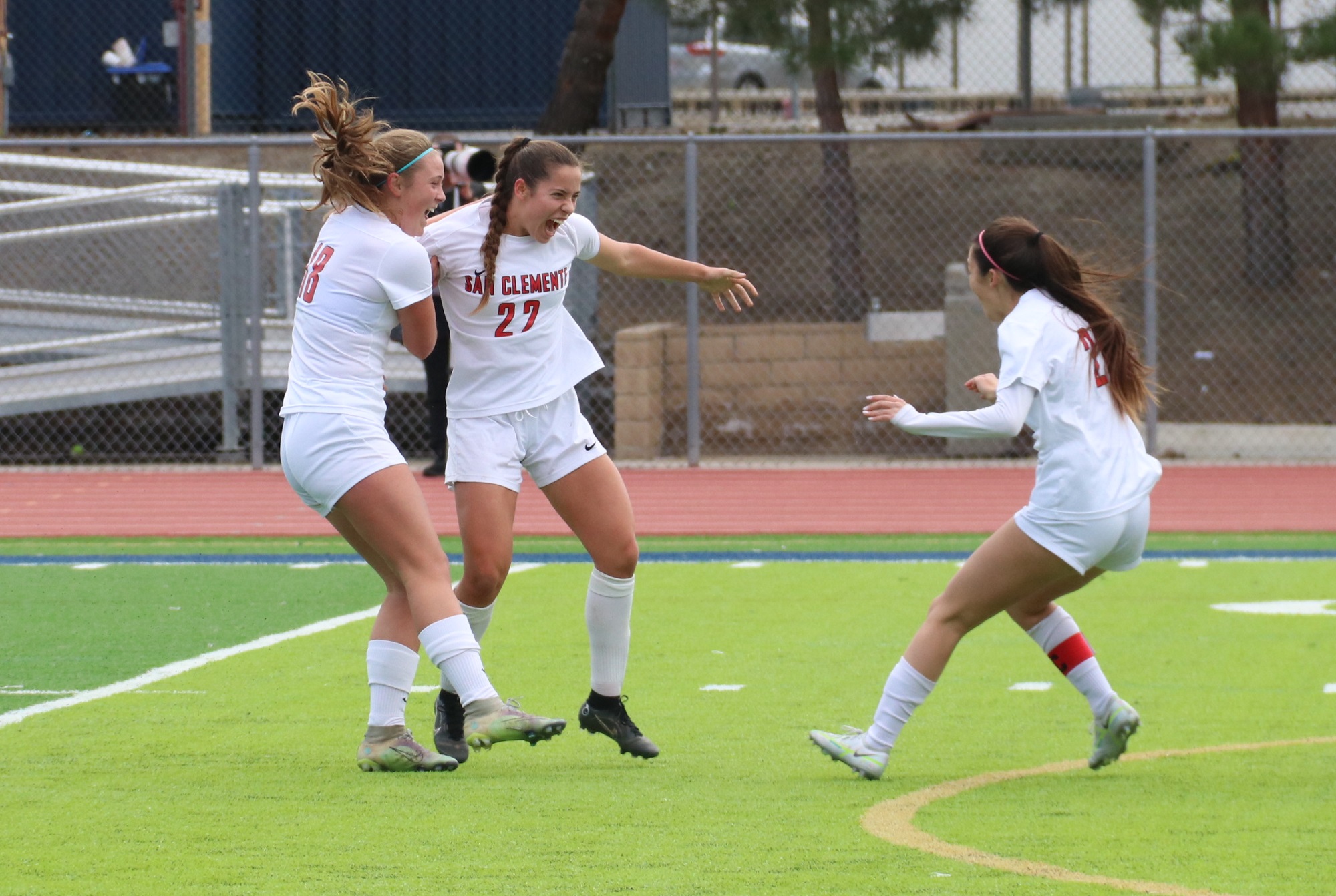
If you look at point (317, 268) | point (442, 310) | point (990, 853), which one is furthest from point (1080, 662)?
point (442, 310)

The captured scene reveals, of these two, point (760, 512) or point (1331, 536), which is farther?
point (760, 512)

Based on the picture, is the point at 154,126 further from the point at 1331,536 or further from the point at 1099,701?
the point at 1099,701

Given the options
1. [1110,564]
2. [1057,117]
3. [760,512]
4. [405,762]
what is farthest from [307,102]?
[1057,117]

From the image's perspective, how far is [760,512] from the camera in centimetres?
1175

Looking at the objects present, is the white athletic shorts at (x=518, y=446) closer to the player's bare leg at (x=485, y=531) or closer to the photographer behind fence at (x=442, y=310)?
the player's bare leg at (x=485, y=531)

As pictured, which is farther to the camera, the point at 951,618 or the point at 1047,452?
the point at 951,618

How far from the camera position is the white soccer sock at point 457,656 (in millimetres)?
4891

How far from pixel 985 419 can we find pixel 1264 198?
1511 centimetres

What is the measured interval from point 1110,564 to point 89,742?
304 cm

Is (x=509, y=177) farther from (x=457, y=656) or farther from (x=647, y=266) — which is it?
(x=457, y=656)

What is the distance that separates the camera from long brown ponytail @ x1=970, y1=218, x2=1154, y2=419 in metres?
4.91

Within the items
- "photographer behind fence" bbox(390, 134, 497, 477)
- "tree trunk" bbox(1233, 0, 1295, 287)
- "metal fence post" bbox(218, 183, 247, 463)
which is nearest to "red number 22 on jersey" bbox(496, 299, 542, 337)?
"photographer behind fence" bbox(390, 134, 497, 477)

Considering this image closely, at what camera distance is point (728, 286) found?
19.3 ft

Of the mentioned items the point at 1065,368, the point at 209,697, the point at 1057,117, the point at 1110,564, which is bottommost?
the point at 209,697
